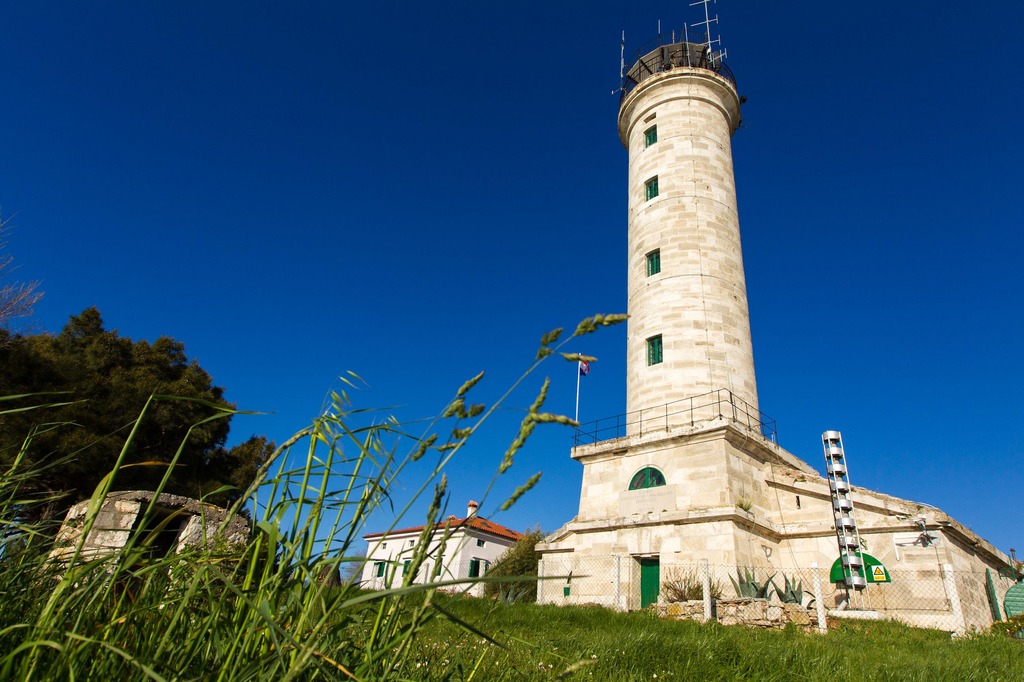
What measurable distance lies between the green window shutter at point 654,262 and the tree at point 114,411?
38.5 ft

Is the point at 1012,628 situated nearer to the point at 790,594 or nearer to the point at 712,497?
the point at 790,594

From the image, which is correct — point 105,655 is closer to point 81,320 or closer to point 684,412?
point 684,412

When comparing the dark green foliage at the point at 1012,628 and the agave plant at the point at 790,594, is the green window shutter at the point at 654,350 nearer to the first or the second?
the agave plant at the point at 790,594

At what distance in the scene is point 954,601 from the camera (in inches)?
416

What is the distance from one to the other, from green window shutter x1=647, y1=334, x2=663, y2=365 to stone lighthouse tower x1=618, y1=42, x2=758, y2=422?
3 centimetres

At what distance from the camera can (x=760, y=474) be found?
14.4 m

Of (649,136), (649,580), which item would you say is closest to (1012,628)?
(649,580)

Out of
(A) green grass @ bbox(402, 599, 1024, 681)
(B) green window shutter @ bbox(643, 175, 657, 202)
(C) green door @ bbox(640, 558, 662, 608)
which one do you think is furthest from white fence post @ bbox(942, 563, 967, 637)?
(B) green window shutter @ bbox(643, 175, 657, 202)

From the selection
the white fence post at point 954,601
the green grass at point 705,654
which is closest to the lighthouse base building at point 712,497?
the white fence post at point 954,601

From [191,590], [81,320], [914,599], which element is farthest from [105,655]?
[81,320]

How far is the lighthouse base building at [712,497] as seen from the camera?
38.1 ft

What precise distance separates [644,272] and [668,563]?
27.8ft

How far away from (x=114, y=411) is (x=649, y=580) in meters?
14.4

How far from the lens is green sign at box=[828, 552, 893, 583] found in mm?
11758
